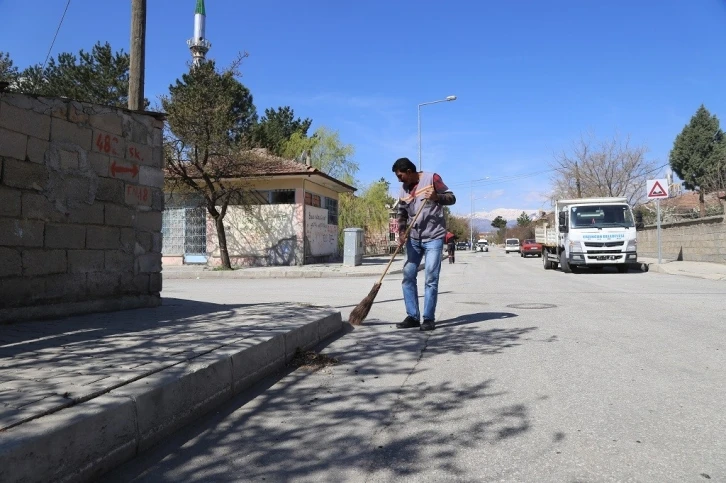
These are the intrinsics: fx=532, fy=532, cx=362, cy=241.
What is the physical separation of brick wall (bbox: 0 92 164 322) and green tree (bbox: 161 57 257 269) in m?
11.0

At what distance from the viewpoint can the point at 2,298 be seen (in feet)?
→ 17.0

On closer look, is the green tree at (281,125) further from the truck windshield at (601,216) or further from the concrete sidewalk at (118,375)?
the concrete sidewalk at (118,375)

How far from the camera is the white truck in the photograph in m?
16.7

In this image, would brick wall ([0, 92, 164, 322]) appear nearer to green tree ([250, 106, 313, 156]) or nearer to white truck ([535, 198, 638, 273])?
white truck ([535, 198, 638, 273])

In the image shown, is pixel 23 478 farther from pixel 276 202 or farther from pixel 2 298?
pixel 276 202

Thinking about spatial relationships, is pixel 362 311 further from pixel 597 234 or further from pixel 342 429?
pixel 597 234

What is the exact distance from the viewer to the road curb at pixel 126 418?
2.28 metres

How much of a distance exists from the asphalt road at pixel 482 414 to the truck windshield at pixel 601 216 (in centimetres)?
1138

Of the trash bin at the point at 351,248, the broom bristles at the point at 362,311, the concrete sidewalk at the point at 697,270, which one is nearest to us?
the broom bristles at the point at 362,311

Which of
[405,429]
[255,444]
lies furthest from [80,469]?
[405,429]

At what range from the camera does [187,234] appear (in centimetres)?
2364

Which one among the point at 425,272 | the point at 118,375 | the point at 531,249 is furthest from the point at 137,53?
Result: the point at 531,249

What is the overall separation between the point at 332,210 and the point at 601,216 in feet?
45.5

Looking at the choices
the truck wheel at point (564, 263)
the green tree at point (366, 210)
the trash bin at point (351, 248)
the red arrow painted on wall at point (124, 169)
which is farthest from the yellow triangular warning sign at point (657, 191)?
the green tree at point (366, 210)
